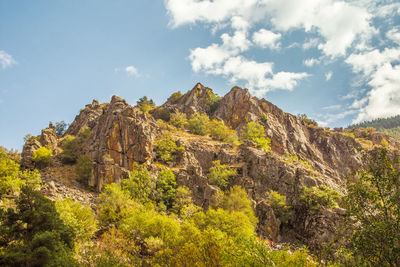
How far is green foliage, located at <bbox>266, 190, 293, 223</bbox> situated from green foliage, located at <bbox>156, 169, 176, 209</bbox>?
23.2 m

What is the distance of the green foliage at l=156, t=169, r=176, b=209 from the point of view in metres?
49.6

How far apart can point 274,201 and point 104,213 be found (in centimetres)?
3734

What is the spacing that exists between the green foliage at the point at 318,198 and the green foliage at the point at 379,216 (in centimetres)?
3904

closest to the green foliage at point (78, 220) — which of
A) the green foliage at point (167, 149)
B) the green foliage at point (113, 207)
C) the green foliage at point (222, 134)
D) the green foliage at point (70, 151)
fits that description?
the green foliage at point (113, 207)

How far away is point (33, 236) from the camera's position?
62.0 feet

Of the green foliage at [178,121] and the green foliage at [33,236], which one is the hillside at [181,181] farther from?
the green foliage at [33,236]

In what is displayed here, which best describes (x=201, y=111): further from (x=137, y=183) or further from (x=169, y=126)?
(x=137, y=183)

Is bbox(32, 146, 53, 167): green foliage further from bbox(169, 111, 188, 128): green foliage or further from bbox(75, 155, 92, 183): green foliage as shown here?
bbox(169, 111, 188, 128): green foliage

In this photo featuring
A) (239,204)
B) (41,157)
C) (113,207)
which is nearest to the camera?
(113,207)

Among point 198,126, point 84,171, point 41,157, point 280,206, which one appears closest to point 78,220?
point 84,171

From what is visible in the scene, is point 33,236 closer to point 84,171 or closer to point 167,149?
point 84,171

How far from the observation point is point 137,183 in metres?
48.8

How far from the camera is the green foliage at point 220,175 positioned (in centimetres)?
5641

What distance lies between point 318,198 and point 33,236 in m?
51.8
